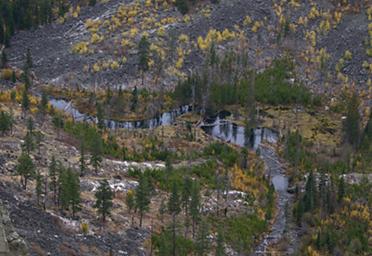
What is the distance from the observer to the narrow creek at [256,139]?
7750 centimetres

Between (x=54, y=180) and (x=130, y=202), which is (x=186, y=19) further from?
(x=54, y=180)

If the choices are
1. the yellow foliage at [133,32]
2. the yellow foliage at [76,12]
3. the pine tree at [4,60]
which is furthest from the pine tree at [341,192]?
the yellow foliage at [76,12]

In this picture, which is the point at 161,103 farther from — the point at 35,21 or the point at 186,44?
the point at 35,21

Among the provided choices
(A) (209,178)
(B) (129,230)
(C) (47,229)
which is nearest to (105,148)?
(A) (209,178)

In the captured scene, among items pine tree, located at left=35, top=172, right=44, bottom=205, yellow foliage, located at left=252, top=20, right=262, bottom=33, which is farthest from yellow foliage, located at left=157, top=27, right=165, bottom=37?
pine tree, located at left=35, top=172, right=44, bottom=205

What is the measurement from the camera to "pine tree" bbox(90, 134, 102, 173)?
77.0 metres

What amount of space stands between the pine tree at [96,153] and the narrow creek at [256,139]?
19.4 metres

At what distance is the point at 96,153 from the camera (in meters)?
78.3

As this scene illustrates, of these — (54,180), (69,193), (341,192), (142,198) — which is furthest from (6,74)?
(341,192)

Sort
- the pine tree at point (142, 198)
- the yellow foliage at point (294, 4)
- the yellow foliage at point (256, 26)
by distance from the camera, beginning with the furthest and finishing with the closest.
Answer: the yellow foliage at point (294, 4), the yellow foliage at point (256, 26), the pine tree at point (142, 198)

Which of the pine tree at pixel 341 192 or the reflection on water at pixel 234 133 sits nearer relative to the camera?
the pine tree at pixel 341 192

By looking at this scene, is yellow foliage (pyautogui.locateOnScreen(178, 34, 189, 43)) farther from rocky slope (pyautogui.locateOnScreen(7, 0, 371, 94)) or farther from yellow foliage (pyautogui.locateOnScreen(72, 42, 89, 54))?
yellow foliage (pyautogui.locateOnScreen(72, 42, 89, 54))

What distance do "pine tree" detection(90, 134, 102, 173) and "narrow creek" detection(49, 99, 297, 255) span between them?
19448 millimetres

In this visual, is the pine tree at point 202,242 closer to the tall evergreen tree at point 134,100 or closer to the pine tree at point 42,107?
the pine tree at point 42,107
